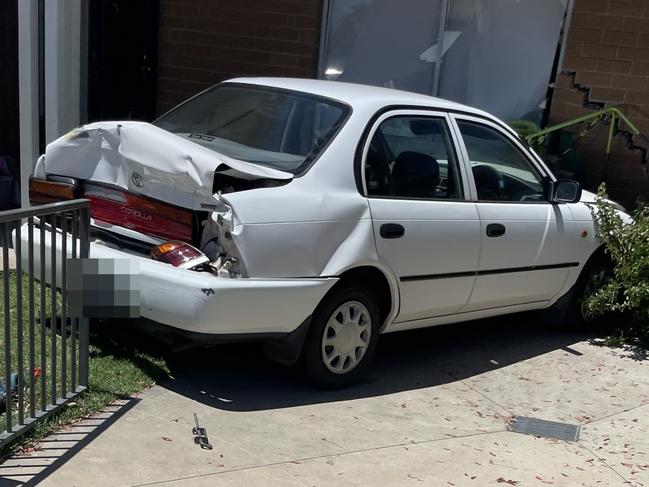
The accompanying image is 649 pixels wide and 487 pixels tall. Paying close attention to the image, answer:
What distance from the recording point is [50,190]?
493 cm

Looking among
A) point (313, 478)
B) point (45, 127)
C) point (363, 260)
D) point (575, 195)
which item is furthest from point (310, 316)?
point (45, 127)

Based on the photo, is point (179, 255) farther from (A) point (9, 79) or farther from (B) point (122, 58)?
(A) point (9, 79)

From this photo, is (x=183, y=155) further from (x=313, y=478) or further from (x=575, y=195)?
(x=575, y=195)

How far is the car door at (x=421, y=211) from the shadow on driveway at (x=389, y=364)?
0.49 meters

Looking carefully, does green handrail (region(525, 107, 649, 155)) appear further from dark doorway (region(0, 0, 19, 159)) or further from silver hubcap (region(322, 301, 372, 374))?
dark doorway (region(0, 0, 19, 159))

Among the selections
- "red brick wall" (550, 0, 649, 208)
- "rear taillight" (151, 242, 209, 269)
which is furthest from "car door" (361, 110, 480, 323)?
"red brick wall" (550, 0, 649, 208)

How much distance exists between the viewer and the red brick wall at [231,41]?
392 inches

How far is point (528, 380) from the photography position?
5.64m

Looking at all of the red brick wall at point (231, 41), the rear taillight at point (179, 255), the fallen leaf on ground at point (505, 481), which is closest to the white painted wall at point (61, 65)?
the red brick wall at point (231, 41)

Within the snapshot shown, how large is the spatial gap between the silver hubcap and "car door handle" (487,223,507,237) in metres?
1.06

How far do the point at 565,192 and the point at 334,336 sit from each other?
2.20m

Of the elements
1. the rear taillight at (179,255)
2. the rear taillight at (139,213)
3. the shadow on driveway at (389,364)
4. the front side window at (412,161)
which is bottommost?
the shadow on driveway at (389,364)

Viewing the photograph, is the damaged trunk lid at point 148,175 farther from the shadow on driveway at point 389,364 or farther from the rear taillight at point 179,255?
the shadow on driveway at point 389,364

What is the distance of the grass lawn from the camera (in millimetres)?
4176
